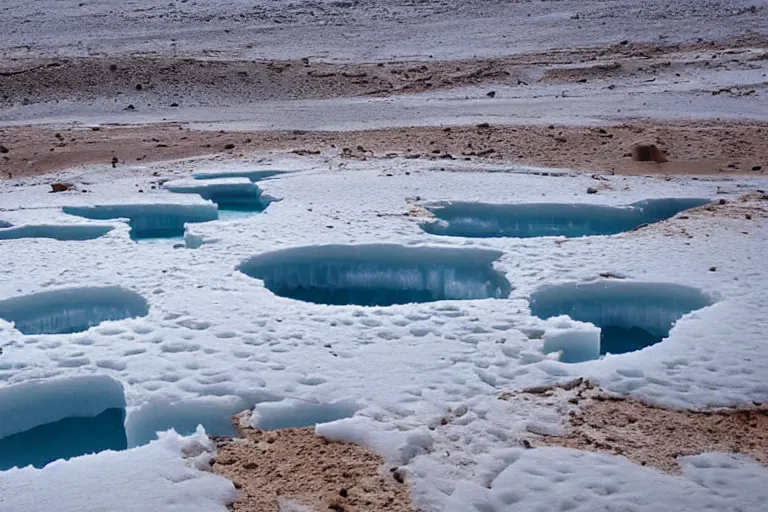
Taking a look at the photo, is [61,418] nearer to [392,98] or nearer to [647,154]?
[647,154]

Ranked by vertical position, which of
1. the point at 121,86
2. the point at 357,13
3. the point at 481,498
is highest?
the point at 357,13

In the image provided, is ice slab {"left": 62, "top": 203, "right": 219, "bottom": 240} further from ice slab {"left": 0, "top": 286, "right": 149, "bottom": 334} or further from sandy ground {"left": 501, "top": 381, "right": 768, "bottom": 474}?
sandy ground {"left": 501, "top": 381, "right": 768, "bottom": 474}

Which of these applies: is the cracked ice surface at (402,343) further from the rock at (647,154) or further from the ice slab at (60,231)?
the rock at (647,154)

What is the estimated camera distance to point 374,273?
10.2 metres

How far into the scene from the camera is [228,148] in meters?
18.0

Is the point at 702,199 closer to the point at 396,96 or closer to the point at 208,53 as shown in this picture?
the point at 396,96

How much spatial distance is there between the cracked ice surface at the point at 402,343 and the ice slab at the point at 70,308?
0.10m

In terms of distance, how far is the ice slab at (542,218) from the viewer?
40.0ft

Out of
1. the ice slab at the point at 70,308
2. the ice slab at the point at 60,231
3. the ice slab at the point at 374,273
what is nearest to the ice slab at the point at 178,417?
the ice slab at the point at 70,308

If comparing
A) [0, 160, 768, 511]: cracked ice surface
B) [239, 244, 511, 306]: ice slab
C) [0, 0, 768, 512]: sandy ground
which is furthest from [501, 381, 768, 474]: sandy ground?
[239, 244, 511, 306]: ice slab

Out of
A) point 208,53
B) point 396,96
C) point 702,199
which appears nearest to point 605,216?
point 702,199

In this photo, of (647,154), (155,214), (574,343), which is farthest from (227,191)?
(574,343)

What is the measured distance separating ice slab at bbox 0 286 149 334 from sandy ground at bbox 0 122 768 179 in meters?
7.92

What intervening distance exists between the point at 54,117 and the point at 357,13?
76.3 feet
